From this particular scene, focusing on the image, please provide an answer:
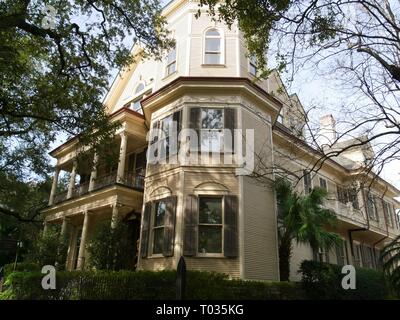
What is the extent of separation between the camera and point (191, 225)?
43.0 feet

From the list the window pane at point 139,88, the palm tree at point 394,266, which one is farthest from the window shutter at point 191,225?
the window pane at point 139,88

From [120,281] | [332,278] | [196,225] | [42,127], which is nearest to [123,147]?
[42,127]

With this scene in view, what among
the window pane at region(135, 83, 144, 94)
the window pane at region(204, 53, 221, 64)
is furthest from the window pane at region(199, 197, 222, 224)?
the window pane at region(135, 83, 144, 94)

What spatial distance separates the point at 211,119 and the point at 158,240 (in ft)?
18.2

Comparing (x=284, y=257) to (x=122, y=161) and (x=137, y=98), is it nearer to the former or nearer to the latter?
(x=122, y=161)

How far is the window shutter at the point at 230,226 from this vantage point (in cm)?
1277

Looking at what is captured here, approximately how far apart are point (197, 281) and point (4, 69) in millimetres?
9254

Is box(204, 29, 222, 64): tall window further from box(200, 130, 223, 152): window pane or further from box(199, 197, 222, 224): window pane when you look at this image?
box(199, 197, 222, 224): window pane

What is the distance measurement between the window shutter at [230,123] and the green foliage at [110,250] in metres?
5.42

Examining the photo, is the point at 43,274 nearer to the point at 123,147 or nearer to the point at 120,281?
the point at 120,281

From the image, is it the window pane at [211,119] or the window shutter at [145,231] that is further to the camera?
the window pane at [211,119]

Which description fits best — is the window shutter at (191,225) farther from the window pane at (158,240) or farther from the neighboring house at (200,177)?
the window pane at (158,240)

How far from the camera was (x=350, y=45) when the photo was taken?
820 cm

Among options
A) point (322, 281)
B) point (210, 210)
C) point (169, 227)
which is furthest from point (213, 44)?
point (322, 281)
